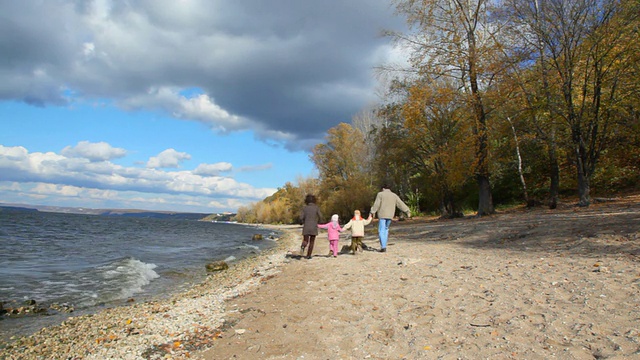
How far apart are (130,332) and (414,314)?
475 centimetres

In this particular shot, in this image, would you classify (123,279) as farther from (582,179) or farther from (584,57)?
(584,57)

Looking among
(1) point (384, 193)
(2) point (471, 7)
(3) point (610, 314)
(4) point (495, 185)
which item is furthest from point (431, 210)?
(3) point (610, 314)

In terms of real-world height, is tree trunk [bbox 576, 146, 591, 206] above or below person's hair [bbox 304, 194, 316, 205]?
above

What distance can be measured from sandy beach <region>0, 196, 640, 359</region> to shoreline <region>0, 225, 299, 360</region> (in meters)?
0.03

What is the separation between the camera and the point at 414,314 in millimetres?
5430

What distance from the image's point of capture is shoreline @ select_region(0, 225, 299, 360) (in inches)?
216

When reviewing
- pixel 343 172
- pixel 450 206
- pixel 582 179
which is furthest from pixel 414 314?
pixel 343 172

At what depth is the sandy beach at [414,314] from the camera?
4250 millimetres

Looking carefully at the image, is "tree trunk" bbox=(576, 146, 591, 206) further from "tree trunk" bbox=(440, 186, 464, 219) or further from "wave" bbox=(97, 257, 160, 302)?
"wave" bbox=(97, 257, 160, 302)

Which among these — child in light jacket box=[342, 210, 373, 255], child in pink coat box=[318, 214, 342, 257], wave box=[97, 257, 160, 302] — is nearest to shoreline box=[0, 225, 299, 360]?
wave box=[97, 257, 160, 302]

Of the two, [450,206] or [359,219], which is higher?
[450,206]

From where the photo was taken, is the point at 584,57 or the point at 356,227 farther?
the point at 584,57

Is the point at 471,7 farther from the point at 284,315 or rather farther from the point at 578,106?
the point at 284,315

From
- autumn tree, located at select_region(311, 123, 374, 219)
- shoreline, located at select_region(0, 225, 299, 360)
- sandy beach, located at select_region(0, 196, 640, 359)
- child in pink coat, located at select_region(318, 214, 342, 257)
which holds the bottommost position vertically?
shoreline, located at select_region(0, 225, 299, 360)
